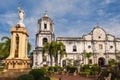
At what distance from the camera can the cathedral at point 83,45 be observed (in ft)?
134

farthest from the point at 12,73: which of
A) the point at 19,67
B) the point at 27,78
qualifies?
the point at 27,78

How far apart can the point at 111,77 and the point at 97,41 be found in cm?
2710

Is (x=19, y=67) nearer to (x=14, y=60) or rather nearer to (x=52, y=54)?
(x=14, y=60)

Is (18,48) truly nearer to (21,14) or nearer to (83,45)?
(21,14)

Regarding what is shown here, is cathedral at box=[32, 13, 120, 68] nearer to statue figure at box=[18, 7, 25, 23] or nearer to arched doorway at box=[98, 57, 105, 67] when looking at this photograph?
arched doorway at box=[98, 57, 105, 67]

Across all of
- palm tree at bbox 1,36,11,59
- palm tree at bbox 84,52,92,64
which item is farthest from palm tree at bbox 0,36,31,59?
palm tree at bbox 84,52,92,64

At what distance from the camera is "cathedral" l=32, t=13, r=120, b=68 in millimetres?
40781

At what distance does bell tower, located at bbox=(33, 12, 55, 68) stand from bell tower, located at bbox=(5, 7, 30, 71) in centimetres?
2092

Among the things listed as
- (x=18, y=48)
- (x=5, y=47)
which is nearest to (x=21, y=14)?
(x=18, y=48)

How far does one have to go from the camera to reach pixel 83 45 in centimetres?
4206

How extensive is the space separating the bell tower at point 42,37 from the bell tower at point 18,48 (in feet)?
68.6

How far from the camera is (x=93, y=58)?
137 feet

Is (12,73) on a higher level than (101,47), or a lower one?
lower

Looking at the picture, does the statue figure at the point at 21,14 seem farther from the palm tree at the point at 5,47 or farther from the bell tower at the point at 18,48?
the palm tree at the point at 5,47
